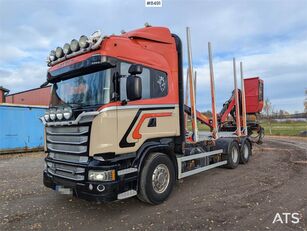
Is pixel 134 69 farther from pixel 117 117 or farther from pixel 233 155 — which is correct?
pixel 233 155

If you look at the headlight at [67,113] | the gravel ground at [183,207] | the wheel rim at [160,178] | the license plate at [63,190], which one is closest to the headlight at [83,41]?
the headlight at [67,113]

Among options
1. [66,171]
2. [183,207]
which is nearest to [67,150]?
[66,171]

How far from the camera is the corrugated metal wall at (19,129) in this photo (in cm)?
1456

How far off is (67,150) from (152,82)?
2159mm

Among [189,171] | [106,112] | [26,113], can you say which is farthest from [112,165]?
[26,113]

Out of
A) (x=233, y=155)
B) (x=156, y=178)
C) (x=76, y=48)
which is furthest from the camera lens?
(x=233, y=155)

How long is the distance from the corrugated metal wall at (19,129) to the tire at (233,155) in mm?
11988

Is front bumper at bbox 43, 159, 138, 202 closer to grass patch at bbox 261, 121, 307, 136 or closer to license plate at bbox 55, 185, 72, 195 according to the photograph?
license plate at bbox 55, 185, 72, 195

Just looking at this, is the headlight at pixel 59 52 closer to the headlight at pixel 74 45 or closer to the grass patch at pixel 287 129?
the headlight at pixel 74 45

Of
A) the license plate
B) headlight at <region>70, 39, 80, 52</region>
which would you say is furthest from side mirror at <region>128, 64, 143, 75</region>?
the license plate

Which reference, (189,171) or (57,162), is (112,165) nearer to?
(57,162)

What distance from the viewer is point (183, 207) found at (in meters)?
5.16

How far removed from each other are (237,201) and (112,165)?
2792 mm

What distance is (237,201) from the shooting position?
5418 mm
